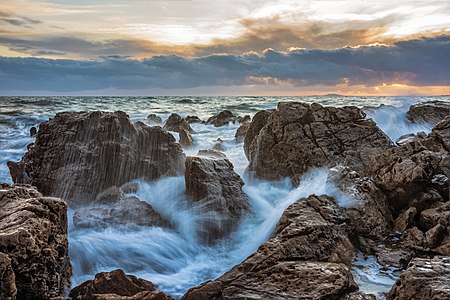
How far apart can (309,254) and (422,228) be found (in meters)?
2.41

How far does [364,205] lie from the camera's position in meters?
6.25

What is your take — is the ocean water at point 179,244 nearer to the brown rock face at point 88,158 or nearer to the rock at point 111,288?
the brown rock face at point 88,158

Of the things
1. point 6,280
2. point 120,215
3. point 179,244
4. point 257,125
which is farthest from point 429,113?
point 6,280

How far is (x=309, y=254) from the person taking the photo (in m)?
4.80

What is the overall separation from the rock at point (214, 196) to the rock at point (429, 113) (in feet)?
38.6

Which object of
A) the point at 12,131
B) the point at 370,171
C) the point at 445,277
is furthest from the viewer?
the point at 12,131

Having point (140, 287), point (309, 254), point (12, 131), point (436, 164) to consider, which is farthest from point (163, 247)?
point (12, 131)

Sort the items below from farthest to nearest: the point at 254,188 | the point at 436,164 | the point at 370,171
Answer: the point at 254,188
the point at 370,171
the point at 436,164

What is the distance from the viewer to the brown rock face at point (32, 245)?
3768mm

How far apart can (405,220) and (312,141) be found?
303 cm

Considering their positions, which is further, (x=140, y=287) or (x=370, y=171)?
(x=370, y=171)

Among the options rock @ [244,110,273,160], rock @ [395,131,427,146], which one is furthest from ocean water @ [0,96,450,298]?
rock @ [395,131,427,146]

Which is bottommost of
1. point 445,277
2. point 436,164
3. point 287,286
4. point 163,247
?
point 163,247

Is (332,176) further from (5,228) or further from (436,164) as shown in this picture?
(5,228)
